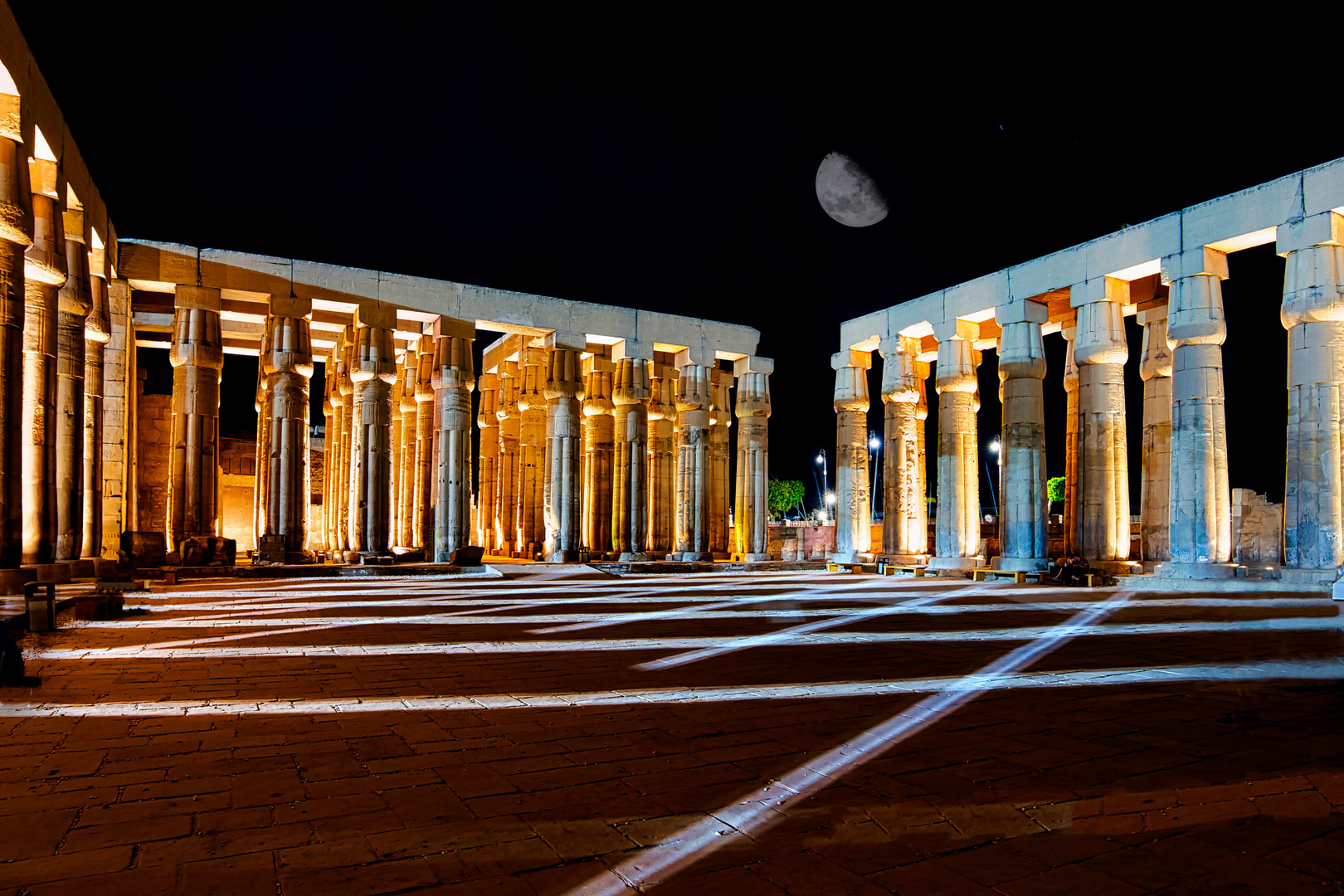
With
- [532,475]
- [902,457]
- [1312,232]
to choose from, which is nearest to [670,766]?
[1312,232]

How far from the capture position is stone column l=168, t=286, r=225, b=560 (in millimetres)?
20875

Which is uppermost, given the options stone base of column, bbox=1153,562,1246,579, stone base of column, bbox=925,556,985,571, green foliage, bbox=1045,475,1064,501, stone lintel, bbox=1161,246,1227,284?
stone lintel, bbox=1161,246,1227,284

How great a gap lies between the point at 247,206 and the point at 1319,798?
1460 inches

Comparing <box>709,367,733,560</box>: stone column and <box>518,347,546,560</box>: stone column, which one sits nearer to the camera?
<box>518,347,546,560</box>: stone column

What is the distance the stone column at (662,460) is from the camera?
2975cm

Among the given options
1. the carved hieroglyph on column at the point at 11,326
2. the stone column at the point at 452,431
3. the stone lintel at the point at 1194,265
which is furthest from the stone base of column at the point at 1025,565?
the carved hieroglyph on column at the point at 11,326

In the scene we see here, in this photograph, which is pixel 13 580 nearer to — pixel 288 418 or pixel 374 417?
pixel 288 418

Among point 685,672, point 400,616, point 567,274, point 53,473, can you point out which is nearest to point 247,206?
point 567,274

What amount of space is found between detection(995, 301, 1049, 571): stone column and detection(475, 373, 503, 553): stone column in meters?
19.4

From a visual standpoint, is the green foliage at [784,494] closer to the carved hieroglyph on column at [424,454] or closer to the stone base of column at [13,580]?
the carved hieroglyph on column at [424,454]

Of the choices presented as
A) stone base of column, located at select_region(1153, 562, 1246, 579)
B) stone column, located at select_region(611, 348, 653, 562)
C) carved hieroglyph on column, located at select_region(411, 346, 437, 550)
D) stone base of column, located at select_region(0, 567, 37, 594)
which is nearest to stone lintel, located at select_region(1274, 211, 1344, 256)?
stone base of column, located at select_region(1153, 562, 1246, 579)

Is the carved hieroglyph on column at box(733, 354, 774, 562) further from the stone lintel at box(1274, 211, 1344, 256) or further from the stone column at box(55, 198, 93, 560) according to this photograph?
the stone column at box(55, 198, 93, 560)

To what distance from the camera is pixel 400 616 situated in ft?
38.0

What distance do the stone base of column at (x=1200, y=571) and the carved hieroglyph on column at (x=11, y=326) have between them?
22045mm
